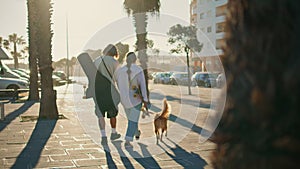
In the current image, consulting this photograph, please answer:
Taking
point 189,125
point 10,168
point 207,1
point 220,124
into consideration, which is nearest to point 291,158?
point 220,124

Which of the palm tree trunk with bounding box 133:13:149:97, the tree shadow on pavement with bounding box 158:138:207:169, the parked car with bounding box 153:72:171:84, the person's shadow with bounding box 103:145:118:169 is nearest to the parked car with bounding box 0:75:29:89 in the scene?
the palm tree trunk with bounding box 133:13:149:97

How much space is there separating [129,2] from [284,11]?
1941 centimetres

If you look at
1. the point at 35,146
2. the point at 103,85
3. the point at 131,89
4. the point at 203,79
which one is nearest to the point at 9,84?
the point at 35,146

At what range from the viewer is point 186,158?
5.91 metres

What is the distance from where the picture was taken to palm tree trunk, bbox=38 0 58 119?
10703mm

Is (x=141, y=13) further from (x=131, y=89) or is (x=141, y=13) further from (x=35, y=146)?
(x=35, y=146)

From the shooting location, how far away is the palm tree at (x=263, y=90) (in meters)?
1.00

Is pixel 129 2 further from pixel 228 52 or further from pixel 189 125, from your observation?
pixel 228 52

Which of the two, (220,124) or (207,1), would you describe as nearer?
(220,124)

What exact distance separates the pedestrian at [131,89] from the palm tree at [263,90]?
5.43 meters

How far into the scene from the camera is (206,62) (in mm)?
55562

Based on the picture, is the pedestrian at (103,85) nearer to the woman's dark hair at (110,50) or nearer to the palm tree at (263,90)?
the woman's dark hair at (110,50)

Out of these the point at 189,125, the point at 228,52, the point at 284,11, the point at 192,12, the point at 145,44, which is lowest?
the point at 189,125

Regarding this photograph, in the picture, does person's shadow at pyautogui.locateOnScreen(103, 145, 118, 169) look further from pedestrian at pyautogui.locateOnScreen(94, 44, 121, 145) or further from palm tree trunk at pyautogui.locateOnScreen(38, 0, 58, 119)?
palm tree trunk at pyautogui.locateOnScreen(38, 0, 58, 119)
